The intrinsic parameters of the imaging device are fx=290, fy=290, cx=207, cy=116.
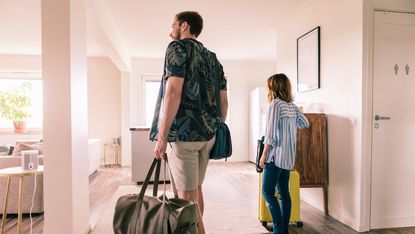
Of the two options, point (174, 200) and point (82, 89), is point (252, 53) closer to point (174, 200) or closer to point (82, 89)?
point (82, 89)

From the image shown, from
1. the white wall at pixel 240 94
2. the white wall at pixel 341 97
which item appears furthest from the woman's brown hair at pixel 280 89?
the white wall at pixel 240 94

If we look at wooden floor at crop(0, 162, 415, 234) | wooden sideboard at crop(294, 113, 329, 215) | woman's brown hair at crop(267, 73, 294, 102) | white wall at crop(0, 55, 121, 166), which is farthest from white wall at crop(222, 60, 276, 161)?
woman's brown hair at crop(267, 73, 294, 102)

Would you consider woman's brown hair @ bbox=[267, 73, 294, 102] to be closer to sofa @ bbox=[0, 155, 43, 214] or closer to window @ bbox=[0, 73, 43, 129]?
sofa @ bbox=[0, 155, 43, 214]

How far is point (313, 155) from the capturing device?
288 centimetres

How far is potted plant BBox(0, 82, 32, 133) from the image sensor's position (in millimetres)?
6055

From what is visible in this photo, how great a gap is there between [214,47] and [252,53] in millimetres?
934

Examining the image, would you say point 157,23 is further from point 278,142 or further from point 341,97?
point 278,142


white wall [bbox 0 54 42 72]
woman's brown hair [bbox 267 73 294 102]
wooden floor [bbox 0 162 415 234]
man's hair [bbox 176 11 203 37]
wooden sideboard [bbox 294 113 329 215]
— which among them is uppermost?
white wall [bbox 0 54 42 72]

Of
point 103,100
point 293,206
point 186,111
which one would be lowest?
point 293,206

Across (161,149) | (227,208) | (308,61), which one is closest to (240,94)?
(308,61)

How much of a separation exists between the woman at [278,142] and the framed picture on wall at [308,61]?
3.93 ft

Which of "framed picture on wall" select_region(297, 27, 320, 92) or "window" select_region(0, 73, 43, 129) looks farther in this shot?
"window" select_region(0, 73, 43, 129)

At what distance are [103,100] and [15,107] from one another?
1757mm

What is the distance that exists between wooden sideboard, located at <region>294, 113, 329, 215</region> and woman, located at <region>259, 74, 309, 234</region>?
740mm
